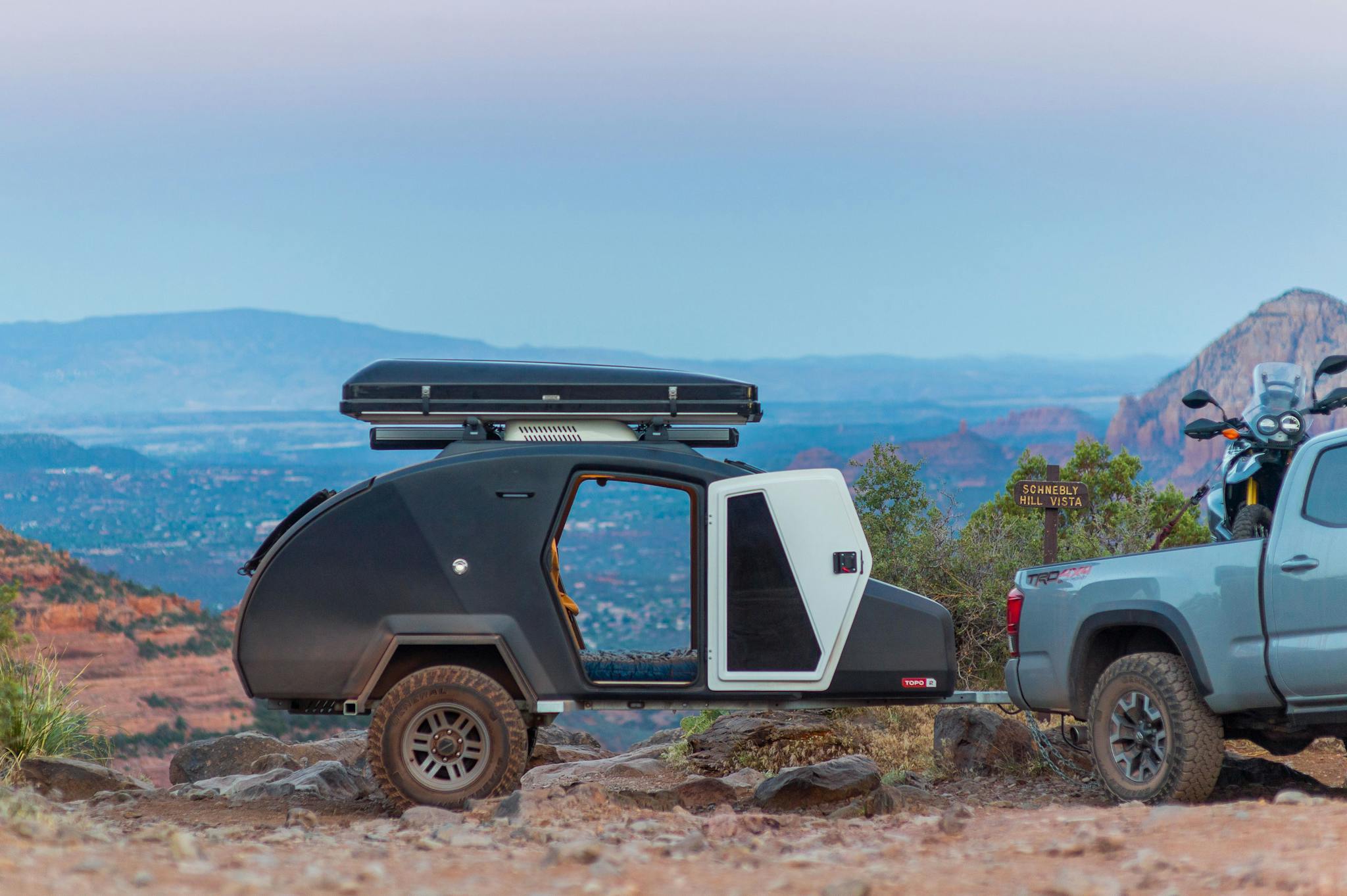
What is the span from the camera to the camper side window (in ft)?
27.3

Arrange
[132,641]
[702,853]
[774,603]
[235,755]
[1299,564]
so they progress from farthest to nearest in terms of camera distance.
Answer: [132,641] < [235,755] < [774,603] < [1299,564] < [702,853]

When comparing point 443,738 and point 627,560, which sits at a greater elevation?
point 443,738

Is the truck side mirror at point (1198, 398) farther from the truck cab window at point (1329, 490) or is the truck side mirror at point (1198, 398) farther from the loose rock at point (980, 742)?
the loose rock at point (980, 742)

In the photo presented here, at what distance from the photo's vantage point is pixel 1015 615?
8.79 metres

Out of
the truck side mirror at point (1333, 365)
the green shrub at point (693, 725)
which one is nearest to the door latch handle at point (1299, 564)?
the truck side mirror at point (1333, 365)

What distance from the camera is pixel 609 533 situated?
80.2m

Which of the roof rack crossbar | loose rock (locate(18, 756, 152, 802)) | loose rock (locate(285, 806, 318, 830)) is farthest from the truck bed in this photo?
loose rock (locate(18, 756, 152, 802))

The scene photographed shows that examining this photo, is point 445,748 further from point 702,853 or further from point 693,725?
point 693,725

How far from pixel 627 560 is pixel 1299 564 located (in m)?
69.1

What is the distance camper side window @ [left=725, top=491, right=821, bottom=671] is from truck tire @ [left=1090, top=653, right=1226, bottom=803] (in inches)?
72.2

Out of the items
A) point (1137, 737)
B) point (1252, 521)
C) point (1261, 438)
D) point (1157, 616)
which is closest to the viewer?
point (1157, 616)

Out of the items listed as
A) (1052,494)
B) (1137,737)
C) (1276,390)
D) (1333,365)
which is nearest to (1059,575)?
(1137,737)

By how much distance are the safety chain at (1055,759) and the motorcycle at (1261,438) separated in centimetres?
202

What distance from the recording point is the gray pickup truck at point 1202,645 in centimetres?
701
